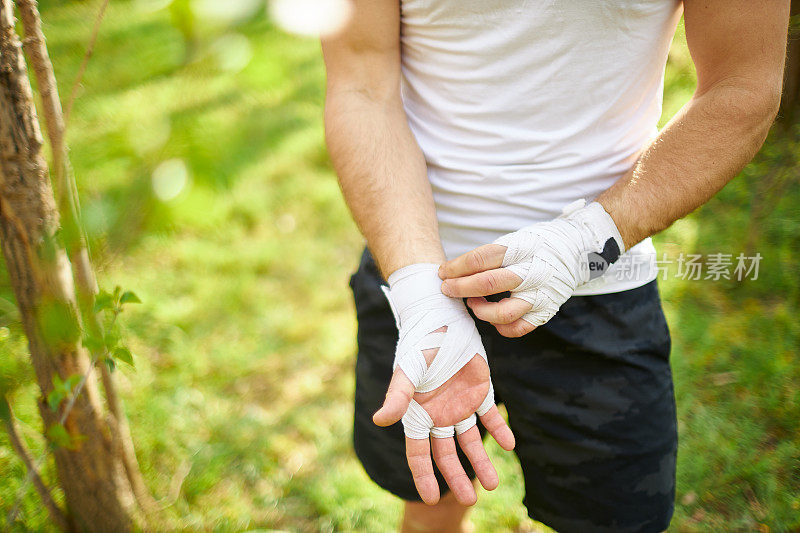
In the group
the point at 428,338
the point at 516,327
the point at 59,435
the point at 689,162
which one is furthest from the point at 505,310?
the point at 59,435

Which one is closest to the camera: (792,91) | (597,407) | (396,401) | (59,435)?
(396,401)

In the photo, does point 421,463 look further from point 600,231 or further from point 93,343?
point 93,343


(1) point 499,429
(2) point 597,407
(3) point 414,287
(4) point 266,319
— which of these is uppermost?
(3) point 414,287

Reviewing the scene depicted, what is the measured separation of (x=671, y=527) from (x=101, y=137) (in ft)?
11.6

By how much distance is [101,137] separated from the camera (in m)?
3.42

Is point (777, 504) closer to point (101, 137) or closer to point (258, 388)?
point (258, 388)

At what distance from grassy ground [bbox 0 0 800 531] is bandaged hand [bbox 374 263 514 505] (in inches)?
22.6

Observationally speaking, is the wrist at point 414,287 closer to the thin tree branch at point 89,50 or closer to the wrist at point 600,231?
the wrist at point 600,231

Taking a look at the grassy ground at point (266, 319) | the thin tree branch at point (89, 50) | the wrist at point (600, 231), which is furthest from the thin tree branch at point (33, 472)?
Answer: the wrist at point (600, 231)

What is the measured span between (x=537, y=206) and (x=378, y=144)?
395 millimetres

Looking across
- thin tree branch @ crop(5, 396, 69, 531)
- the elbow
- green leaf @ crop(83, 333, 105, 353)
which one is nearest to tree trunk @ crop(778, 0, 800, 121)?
the elbow

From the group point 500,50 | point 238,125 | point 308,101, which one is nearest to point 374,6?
point 500,50

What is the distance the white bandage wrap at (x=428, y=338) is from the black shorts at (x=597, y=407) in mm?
210

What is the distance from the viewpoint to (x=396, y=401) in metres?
1.04
